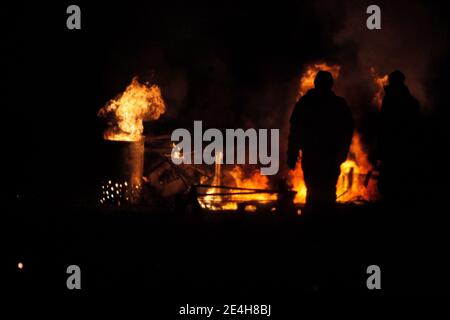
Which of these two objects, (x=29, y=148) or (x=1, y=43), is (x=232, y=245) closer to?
(x=29, y=148)

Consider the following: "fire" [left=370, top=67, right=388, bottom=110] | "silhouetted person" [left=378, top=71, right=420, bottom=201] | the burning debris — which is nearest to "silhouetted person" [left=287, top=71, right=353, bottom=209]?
"silhouetted person" [left=378, top=71, right=420, bottom=201]

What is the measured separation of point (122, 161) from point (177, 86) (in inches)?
197

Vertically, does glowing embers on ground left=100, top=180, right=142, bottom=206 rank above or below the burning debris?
below

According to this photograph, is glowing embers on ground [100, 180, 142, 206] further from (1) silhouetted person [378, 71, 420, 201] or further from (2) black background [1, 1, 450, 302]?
(1) silhouetted person [378, 71, 420, 201]

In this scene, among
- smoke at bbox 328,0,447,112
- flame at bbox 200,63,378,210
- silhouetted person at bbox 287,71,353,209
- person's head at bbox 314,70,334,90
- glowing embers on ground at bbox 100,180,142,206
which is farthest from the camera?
A: smoke at bbox 328,0,447,112

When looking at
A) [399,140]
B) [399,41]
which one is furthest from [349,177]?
[399,140]

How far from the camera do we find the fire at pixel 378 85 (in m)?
14.9

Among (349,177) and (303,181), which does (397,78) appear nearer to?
(303,181)

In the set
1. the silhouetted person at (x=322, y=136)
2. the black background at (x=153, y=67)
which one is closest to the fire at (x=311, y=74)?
the black background at (x=153, y=67)

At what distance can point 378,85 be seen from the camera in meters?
15.0

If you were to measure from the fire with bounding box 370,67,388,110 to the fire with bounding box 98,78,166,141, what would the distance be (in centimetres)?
751

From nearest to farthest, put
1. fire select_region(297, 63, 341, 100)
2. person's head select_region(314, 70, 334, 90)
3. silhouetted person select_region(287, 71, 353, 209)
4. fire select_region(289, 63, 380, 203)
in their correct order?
person's head select_region(314, 70, 334, 90)
silhouetted person select_region(287, 71, 353, 209)
fire select_region(289, 63, 380, 203)
fire select_region(297, 63, 341, 100)

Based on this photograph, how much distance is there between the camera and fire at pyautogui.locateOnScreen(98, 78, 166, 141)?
12.9 m
